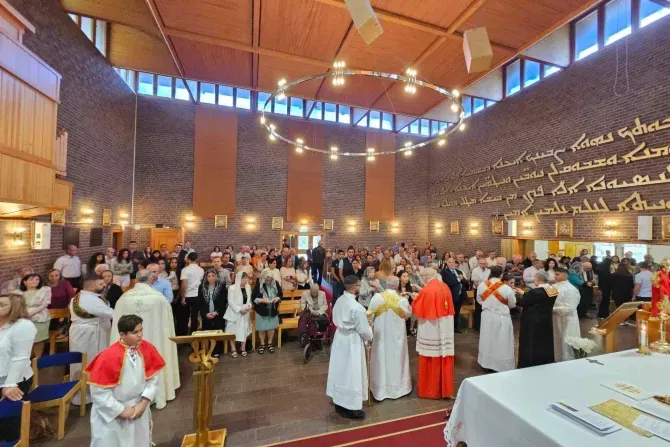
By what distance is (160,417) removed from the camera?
133 inches

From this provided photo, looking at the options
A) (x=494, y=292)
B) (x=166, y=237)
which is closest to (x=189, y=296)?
(x=494, y=292)

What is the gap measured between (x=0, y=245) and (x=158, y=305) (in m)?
4.24

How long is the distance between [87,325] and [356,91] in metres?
8.83

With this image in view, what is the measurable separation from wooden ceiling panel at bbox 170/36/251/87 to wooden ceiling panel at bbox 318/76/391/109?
7.93ft

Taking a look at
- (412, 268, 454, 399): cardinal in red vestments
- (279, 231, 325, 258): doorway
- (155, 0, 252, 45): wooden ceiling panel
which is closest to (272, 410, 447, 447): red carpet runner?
(412, 268, 454, 399): cardinal in red vestments

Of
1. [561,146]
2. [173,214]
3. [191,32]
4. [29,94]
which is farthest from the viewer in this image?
[173,214]

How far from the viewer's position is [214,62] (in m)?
8.34

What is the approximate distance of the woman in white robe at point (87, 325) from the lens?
3533 millimetres

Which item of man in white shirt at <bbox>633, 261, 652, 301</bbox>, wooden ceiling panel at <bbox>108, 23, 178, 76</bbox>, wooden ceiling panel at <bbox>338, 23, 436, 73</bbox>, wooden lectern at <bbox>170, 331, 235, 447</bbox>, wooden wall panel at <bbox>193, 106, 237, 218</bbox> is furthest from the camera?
wooden wall panel at <bbox>193, 106, 237, 218</bbox>

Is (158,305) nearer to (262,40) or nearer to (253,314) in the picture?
(253,314)

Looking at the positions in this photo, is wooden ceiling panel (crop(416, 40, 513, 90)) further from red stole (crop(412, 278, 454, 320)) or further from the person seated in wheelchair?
the person seated in wheelchair

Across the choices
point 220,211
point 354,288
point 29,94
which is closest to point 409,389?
point 354,288

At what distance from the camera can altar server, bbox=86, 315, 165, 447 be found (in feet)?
6.72

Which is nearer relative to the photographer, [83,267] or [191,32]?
[191,32]
